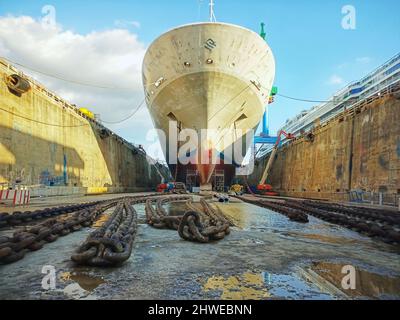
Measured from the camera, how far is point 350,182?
1309cm

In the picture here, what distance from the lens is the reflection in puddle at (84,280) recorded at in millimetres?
1920

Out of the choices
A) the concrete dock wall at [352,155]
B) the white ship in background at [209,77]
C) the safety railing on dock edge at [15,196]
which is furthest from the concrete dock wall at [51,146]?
the concrete dock wall at [352,155]

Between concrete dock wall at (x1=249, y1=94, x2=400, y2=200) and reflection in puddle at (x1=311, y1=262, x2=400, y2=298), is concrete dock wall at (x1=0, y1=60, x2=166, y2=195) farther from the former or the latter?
concrete dock wall at (x1=249, y1=94, x2=400, y2=200)

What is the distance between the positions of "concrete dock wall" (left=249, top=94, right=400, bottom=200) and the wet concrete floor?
28.4 feet

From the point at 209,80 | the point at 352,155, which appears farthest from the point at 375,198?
the point at 209,80

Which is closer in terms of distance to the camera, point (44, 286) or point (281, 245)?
point (44, 286)

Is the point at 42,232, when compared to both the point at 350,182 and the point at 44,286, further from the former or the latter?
the point at 350,182

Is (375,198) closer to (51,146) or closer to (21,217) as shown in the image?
(21,217)

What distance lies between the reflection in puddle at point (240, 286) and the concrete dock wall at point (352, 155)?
1014cm

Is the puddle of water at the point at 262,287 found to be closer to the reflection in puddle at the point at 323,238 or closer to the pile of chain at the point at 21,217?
the reflection in puddle at the point at 323,238

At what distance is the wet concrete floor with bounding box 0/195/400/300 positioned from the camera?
185 cm

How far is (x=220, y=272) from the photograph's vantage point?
229 centimetres
